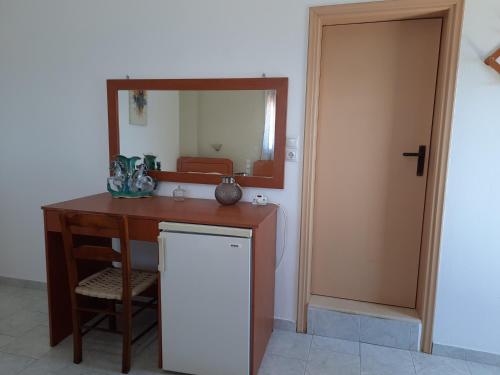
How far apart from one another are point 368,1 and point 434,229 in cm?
131

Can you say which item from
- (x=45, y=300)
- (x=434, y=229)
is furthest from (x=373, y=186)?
(x=45, y=300)

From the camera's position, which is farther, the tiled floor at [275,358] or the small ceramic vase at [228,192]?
the small ceramic vase at [228,192]

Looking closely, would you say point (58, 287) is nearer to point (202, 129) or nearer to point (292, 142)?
point (202, 129)

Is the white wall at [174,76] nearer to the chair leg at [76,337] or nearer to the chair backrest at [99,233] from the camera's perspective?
the chair backrest at [99,233]

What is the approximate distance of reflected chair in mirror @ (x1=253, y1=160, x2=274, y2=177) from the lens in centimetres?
216

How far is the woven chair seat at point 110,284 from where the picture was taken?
Answer: 6.02ft

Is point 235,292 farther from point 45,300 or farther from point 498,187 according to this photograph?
point 45,300

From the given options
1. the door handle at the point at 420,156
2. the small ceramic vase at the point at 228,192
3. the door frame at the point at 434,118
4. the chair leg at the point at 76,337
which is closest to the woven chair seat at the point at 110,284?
the chair leg at the point at 76,337

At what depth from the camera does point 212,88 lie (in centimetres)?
219

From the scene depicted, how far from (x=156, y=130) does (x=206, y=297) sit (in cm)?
120

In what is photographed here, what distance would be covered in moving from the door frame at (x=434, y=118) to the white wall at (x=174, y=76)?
51mm

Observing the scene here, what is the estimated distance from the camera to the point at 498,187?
6.10ft

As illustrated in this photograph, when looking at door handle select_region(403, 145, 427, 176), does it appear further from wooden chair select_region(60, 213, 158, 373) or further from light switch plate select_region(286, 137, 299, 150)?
wooden chair select_region(60, 213, 158, 373)

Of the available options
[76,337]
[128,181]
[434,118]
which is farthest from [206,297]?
[434,118]
